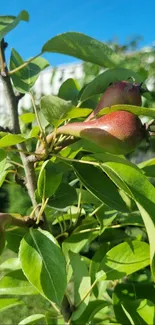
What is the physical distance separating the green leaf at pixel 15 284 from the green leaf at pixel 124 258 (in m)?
0.11

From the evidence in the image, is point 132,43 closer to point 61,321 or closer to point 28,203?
point 28,203

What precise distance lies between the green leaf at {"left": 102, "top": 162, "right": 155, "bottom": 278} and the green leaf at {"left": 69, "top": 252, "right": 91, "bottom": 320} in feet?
0.83

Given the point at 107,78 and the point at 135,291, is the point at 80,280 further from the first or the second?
the point at 107,78

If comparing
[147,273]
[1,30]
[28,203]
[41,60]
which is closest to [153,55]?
[28,203]

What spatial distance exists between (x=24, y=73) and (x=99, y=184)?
0.21 meters

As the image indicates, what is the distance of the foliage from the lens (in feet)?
1.75

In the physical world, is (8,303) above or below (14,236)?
below

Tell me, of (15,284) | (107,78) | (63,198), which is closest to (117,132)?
(107,78)

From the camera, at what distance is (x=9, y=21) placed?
64 centimetres

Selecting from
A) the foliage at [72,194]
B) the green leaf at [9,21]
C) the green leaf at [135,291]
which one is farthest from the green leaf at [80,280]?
the green leaf at [9,21]

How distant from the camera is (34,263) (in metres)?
0.56

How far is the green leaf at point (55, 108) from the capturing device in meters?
0.52

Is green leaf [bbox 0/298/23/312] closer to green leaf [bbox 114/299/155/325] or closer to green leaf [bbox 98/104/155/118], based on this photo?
green leaf [bbox 114/299/155/325]

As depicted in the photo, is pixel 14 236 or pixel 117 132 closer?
pixel 117 132
